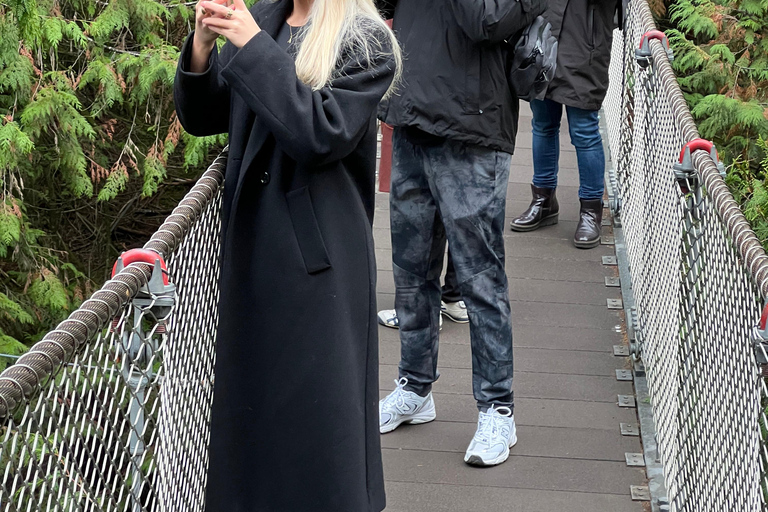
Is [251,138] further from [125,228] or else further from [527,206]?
[125,228]

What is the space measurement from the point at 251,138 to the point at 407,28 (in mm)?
1032

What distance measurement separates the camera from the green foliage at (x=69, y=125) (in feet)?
13.4

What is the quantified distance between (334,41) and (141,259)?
65 cm

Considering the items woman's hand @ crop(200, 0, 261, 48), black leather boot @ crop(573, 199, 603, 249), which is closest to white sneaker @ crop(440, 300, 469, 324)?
black leather boot @ crop(573, 199, 603, 249)

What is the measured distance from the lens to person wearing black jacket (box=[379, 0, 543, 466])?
2.95 metres

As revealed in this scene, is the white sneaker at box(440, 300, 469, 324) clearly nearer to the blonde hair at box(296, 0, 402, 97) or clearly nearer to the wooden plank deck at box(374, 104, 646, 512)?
the wooden plank deck at box(374, 104, 646, 512)

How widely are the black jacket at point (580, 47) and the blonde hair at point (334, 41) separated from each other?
2553 millimetres

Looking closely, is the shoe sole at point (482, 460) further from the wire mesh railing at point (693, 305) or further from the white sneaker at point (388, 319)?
the white sneaker at point (388, 319)

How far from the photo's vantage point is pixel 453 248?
3117 millimetres

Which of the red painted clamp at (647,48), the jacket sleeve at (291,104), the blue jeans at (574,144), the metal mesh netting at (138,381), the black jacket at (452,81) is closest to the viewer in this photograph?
the metal mesh netting at (138,381)

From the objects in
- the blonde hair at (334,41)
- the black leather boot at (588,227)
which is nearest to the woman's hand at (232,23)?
the blonde hair at (334,41)

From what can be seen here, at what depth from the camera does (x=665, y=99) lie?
A: 344 cm

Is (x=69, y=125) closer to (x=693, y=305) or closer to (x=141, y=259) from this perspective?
(x=141, y=259)

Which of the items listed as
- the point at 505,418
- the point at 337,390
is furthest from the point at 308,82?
the point at 505,418
